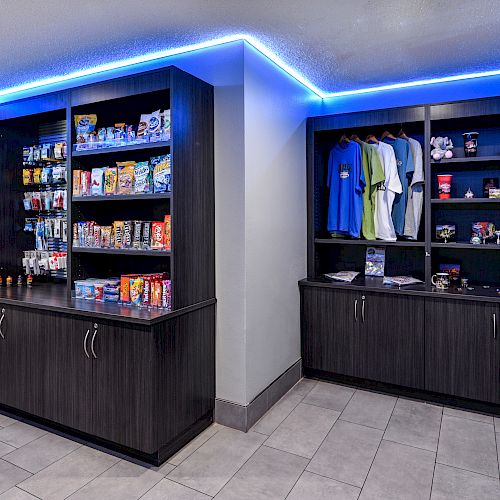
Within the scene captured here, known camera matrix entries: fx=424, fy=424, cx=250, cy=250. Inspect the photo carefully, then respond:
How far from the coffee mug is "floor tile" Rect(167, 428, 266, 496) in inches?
72.9

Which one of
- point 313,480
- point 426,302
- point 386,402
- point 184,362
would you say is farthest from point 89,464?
point 426,302

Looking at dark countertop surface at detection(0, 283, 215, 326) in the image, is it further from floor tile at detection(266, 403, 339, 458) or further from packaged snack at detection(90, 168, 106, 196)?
floor tile at detection(266, 403, 339, 458)

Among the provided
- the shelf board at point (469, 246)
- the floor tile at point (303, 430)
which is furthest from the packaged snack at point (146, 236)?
the shelf board at point (469, 246)

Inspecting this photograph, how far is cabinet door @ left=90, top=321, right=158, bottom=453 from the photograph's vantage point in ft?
7.85

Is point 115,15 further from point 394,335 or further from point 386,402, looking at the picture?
point 386,402

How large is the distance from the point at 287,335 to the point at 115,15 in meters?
2.56

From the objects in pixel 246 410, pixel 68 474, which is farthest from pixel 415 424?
pixel 68 474

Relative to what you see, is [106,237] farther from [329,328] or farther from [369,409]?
[369,409]

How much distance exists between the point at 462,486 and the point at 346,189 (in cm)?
243

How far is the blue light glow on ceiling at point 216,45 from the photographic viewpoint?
2.84 m

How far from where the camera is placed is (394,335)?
135 inches

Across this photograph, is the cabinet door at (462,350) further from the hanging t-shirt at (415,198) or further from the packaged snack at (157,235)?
the packaged snack at (157,235)

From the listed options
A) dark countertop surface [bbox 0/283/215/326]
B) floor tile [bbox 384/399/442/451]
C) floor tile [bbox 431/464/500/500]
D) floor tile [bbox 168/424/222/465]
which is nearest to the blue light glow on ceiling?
dark countertop surface [bbox 0/283/215/326]

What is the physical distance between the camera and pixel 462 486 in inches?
89.9
